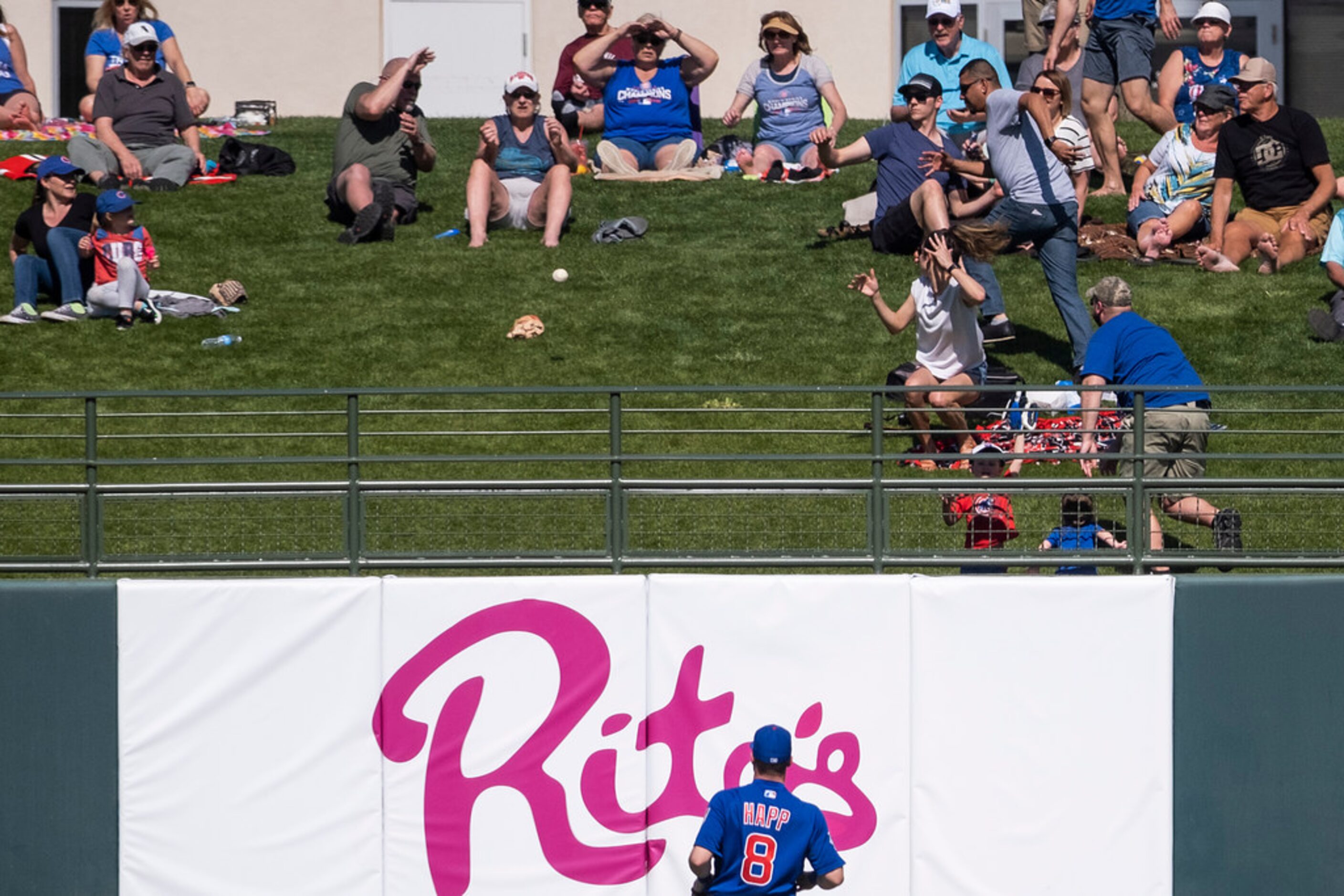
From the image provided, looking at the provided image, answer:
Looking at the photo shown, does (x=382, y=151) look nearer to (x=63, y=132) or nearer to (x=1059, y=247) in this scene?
(x=63, y=132)

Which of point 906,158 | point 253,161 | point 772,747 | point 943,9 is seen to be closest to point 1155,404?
point 772,747

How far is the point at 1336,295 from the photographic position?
44.9 feet

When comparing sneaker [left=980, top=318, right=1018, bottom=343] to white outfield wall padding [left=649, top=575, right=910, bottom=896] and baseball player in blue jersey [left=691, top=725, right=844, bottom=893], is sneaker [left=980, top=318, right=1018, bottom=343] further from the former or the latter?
baseball player in blue jersey [left=691, top=725, right=844, bottom=893]

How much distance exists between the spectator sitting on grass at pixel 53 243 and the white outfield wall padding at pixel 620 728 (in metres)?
5.00

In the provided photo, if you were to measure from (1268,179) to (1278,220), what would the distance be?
48 cm

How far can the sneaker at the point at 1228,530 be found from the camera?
391 inches

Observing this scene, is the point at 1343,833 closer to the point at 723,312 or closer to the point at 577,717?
the point at 577,717

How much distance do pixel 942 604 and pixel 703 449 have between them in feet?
8.80

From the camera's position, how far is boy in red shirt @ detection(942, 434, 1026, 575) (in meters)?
10.0

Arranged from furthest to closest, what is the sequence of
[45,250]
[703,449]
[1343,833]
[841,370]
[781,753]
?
[45,250] < [841,370] < [703,449] < [1343,833] < [781,753]

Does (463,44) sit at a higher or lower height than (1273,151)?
higher

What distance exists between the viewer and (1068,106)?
568 inches

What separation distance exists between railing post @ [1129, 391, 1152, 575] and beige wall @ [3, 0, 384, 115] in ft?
52.1

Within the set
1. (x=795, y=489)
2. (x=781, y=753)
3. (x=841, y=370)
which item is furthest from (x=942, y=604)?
(x=841, y=370)
